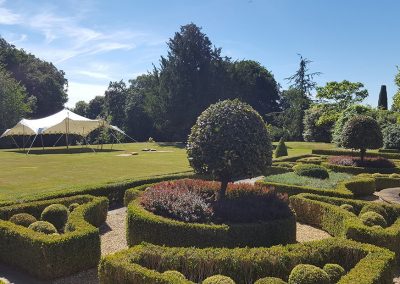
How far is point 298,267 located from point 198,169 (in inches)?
201

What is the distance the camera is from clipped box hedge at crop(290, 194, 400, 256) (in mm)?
9070

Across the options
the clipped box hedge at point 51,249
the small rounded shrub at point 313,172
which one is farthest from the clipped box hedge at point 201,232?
the small rounded shrub at point 313,172

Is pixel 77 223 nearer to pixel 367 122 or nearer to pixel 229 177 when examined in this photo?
pixel 229 177

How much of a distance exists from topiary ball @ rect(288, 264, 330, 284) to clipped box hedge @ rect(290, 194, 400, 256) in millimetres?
2875

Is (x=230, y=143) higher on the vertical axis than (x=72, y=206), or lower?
higher

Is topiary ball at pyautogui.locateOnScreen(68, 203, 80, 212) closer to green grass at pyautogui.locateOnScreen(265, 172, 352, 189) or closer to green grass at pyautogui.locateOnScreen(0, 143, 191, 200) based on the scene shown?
green grass at pyautogui.locateOnScreen(0, 143, 191, 200)

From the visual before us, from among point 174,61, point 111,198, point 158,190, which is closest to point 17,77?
point 174,61

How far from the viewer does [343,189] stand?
50.5 feet

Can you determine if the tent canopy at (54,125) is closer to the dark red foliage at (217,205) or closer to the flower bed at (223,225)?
the dark red foliage at (217,205)

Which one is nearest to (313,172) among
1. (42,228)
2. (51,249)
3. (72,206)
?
(72,206)

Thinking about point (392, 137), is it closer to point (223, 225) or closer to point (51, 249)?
point (223, 225)

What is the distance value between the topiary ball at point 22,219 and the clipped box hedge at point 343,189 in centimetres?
943

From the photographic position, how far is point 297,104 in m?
58.2

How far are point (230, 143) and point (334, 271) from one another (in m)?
4.71
